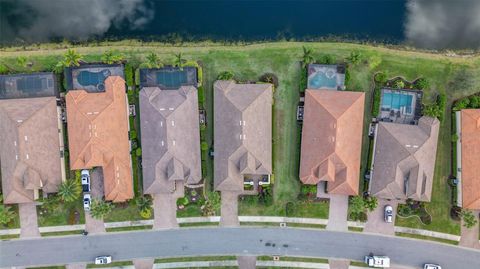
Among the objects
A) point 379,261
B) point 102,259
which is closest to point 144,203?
point 102,259

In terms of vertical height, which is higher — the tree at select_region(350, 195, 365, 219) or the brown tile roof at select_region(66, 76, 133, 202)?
the brown tile roof at select_region(66, 76, 133, 202)

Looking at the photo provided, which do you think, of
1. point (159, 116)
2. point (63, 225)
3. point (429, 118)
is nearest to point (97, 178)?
point (63, 225)

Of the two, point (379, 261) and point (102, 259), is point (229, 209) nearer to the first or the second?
point (102, 259)

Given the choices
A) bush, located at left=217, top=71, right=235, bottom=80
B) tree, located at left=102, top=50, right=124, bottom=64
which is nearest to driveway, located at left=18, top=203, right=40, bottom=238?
tree, located at left=102, top=50, right=124, bottom=64

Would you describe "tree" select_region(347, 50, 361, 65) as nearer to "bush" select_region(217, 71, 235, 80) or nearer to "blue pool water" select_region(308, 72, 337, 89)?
"blue pool water" select_region(308, 72, 337, 89)

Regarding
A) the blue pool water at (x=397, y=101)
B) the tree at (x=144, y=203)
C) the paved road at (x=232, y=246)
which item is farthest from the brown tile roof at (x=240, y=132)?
the blue pool water at (x=397, y=101)

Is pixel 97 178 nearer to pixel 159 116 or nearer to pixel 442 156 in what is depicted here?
pixel 159 116
